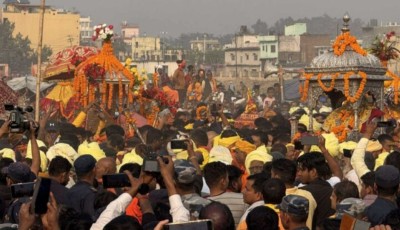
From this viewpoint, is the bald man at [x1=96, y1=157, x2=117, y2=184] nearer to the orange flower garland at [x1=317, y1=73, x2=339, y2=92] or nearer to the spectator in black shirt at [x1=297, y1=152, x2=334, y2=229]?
the spectator in black shirt at [x1=297, y1=152, x2=334, y2=229]

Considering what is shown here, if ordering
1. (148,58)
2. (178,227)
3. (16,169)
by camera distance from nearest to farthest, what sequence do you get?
(178,227) < (16,169) < (148,58)

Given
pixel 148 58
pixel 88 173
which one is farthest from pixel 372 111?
pixel 148 58

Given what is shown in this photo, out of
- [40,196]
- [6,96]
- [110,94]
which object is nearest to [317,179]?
[40,196]

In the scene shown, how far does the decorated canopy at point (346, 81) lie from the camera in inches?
757

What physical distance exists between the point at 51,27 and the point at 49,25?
411 mm

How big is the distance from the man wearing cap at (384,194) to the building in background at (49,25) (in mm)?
87332

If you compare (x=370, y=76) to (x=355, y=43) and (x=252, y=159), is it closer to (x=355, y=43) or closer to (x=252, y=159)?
(x=355, y=43)

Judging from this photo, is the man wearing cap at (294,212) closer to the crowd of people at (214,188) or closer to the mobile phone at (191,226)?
the crowd of people at (214,188)

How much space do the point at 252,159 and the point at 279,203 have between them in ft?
12.9

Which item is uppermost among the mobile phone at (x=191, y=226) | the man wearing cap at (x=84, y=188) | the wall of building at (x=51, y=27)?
the wall of building at (x=51, y=27)

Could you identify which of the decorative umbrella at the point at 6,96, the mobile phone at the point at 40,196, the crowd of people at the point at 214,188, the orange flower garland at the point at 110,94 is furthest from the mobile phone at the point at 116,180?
the decorative umbrella at the point at 6,96

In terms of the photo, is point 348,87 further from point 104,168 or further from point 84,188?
point 84,188

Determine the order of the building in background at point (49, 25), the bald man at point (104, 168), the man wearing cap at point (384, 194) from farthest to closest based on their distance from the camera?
the building in background at point (49, 25)
the bald man at point (104, 168)
the man wearing cap at point (384, 194)

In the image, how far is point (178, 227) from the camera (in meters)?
6.96
